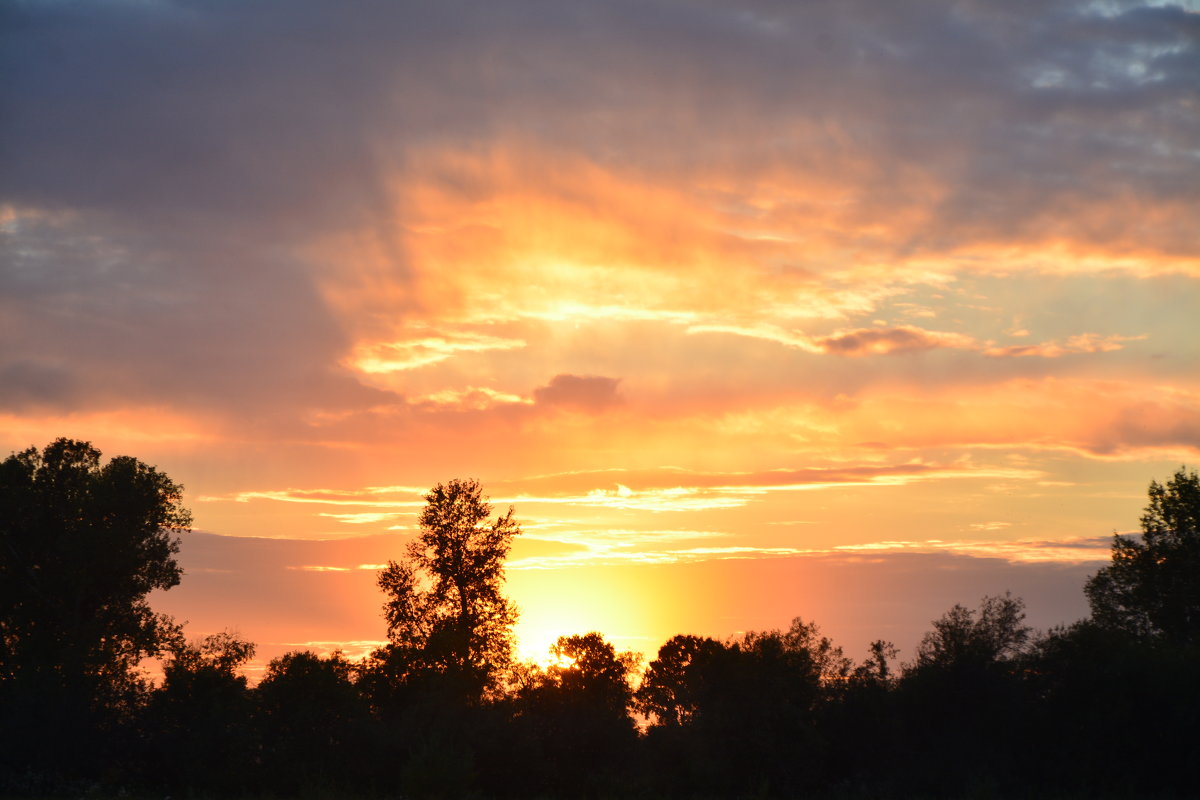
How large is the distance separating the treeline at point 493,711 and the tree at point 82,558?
19 cm

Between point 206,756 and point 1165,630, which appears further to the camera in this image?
point 1165,630

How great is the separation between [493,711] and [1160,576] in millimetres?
50602

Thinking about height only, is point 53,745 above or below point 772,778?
above

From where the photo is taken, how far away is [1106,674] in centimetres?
4444

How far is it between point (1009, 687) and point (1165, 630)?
1175 inches

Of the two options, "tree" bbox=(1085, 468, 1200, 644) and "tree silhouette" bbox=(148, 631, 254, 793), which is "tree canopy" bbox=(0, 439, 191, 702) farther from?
"tree" bbox=(1085, 468, 1200, 644)

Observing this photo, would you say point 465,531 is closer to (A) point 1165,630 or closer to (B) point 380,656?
(B) point 380,656

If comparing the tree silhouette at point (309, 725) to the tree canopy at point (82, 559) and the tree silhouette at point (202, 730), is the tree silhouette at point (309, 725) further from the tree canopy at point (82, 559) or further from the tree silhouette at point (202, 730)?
the tree canopy at point (82, 559)

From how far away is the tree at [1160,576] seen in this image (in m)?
69.4

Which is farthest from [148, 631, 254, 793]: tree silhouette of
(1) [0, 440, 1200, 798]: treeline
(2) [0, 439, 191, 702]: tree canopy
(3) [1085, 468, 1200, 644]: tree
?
(3) [1085, 468, 1200, 644]: tree

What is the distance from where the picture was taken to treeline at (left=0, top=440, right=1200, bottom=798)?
44.1 m

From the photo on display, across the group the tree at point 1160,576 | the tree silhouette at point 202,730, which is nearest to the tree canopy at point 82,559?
the tree silhouette at point 202,730

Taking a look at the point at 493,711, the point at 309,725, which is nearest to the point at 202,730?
the point at 309,725

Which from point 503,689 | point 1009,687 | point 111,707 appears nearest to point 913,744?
point 1009,687
